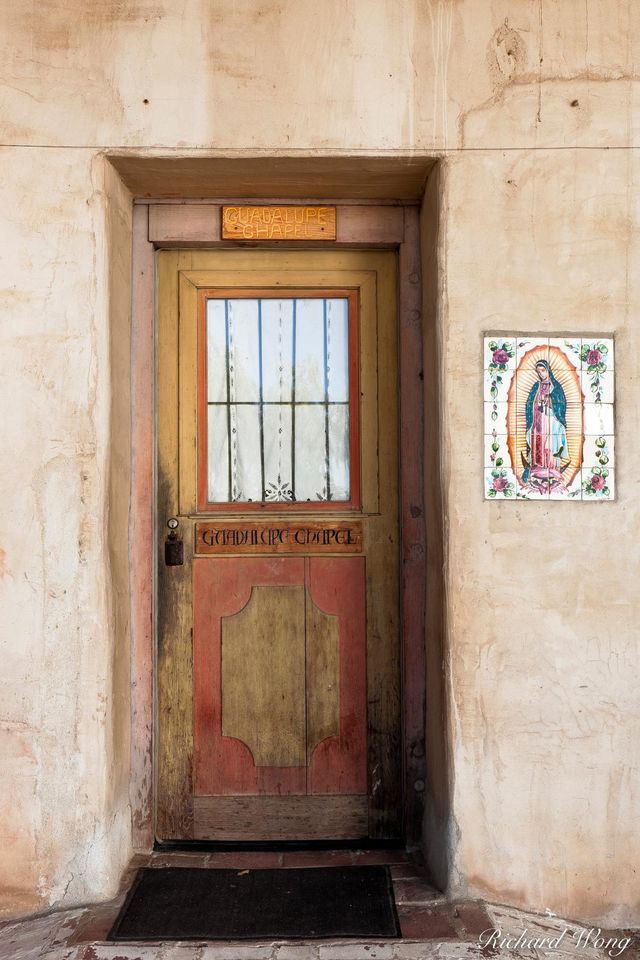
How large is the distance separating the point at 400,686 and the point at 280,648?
20.3 inches

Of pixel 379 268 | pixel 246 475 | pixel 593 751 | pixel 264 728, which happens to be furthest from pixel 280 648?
pixel 379 268

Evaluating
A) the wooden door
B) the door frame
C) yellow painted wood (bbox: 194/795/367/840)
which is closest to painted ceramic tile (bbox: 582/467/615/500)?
the door frame

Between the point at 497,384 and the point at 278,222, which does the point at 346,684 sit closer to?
the point at 497,384

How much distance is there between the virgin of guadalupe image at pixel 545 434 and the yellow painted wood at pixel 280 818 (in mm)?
1501

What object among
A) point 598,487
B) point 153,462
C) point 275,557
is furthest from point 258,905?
point 598,487

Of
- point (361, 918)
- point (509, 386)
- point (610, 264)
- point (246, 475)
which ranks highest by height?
point (610, 264)

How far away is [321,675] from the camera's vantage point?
318 cm

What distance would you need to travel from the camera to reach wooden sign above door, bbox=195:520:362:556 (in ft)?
10.4

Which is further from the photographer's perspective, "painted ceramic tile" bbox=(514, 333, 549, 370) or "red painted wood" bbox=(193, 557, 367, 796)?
"red painted wood" bbox=(193, 557, 367, 796)

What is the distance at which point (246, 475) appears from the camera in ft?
10.5

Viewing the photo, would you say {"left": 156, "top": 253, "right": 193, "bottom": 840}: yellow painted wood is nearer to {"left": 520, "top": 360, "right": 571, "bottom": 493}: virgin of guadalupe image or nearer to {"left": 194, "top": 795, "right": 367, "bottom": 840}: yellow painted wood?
{"left": 194, "top": 795, "right": 367, "bottom": 840}: yellow painted wood

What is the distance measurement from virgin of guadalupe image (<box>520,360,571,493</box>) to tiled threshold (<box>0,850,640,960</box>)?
4.88ft

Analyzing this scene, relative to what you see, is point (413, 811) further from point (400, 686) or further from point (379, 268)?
point (379, 268)

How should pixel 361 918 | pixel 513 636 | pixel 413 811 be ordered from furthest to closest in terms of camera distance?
pixel 413 811, pixel 513 636, pixel 361 918
